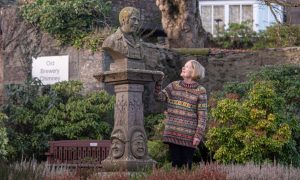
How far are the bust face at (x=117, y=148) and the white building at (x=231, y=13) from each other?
19586 mm

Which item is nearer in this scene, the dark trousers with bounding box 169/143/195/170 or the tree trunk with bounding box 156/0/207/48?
the dark trousers with bounding box 169/143/195/170

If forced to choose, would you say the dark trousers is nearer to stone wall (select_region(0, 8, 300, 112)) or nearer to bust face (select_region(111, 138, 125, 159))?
bust face (select_region(111, 138, 125, 159))

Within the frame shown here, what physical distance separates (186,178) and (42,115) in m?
9.29

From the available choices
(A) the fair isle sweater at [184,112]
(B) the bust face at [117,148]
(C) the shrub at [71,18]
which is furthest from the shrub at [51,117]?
(A) the fair isle sweater at [184,112]

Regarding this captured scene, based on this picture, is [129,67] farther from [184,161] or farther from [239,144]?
[239,144]

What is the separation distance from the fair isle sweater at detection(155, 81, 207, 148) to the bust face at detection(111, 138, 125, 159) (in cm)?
71

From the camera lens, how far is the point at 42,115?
18.1 meters

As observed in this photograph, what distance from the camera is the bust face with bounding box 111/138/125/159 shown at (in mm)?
11609

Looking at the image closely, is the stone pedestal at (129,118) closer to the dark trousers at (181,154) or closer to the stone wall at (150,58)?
the dark trousers at (181,154)

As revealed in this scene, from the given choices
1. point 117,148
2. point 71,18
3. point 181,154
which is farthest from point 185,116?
point 71,18

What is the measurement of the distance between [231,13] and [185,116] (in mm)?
20854

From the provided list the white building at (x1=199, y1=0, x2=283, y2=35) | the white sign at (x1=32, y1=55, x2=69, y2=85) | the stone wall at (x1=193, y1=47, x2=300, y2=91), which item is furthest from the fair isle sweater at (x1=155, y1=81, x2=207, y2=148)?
the white building at (x1=199, y1=0, x2=283, y2=35)

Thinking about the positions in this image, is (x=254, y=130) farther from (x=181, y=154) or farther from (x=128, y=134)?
(x=128, y=134)

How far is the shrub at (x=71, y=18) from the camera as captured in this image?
806 inches
